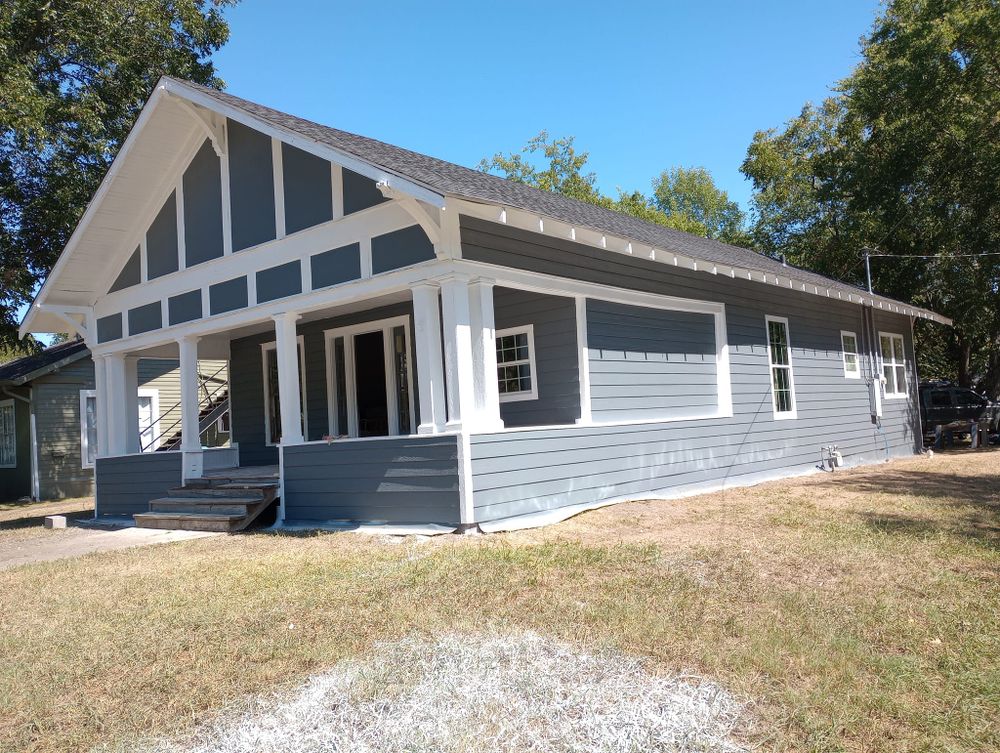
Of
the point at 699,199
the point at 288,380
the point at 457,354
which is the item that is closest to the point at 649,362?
the point at 457,354

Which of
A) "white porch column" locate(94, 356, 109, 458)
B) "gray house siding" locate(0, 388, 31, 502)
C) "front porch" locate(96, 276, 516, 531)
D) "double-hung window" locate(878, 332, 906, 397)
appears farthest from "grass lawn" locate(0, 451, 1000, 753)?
"gray house siding" locate(0, 388, 31, 502)

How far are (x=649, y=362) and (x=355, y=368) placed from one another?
4.55 metres

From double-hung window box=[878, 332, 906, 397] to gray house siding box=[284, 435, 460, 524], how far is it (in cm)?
1224

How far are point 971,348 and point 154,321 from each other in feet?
80.9

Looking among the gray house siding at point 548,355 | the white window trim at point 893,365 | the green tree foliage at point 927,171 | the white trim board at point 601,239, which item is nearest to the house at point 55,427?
the gray house siding at point 548,355

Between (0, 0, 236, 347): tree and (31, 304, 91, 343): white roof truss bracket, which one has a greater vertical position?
(0, 0, 236, 347): tree

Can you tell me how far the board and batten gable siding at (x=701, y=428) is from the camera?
8.02m

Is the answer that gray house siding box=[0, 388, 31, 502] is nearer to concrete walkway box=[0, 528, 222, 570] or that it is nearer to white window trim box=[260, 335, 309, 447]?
white window trim box=[260, 335, 309, 447]

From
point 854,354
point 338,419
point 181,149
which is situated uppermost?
point 181,149

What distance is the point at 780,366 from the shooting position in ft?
42.2

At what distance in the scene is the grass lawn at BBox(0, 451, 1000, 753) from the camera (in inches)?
132

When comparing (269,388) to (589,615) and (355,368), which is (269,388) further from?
(589,615)

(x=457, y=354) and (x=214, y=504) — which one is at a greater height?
(x=457, y=354)

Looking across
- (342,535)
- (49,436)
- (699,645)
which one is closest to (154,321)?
(342,535)
